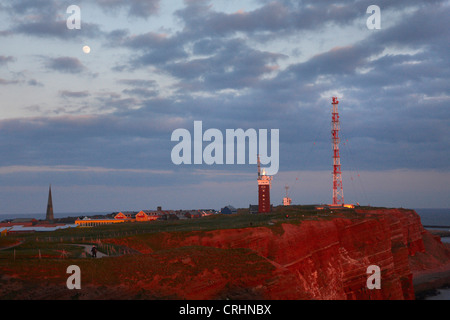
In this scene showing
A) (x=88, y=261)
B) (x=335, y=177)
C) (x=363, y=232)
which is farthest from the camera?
(x=335, y=177)

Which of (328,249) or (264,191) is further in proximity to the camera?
(264,191)

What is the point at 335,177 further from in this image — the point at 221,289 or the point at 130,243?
the point at 221,289

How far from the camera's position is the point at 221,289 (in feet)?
106

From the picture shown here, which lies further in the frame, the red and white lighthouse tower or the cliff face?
the red and white lighthouse tower

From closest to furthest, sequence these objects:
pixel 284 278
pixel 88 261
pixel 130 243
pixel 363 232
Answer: pixel 88 261 → pixel 284 278 → pixel 130 243 → pixel 363 232

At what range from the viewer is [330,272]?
63.9m

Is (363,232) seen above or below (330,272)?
above

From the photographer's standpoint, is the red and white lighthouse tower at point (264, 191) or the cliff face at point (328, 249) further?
the red and white lighthouse tower at point (264, 191)
